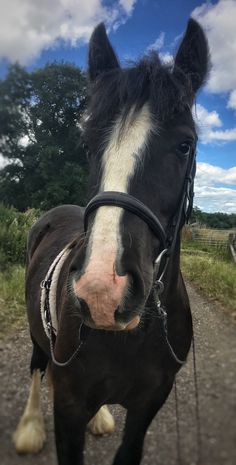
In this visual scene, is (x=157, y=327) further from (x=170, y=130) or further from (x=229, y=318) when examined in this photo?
(x=229, y=318)

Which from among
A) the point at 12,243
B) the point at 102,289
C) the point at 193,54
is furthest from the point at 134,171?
the point at 12,243

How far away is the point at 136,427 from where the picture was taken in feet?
7.19

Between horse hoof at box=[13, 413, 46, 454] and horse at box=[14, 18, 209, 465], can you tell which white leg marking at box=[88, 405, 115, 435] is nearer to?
horse hoof at box=[13, 413, 46, 454]

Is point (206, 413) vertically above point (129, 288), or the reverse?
point (129, 288)

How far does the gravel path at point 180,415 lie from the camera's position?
2.91 meters

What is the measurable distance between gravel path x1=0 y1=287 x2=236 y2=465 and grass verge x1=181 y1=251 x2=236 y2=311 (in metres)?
2.18

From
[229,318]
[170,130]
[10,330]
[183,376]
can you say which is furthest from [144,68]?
[229,318]

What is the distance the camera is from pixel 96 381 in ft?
6.11

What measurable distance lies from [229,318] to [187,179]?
511cm

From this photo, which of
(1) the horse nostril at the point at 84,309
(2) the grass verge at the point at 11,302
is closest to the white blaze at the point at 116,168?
(1) the horse nostril at the point at 84,309

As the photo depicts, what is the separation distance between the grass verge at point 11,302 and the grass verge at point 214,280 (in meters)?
3.81

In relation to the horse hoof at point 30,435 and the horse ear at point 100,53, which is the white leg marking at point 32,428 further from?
the horse ear at point 100,53

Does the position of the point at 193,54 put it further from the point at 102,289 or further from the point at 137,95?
the point at 102,289

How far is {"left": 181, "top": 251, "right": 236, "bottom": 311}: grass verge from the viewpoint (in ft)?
24.4
